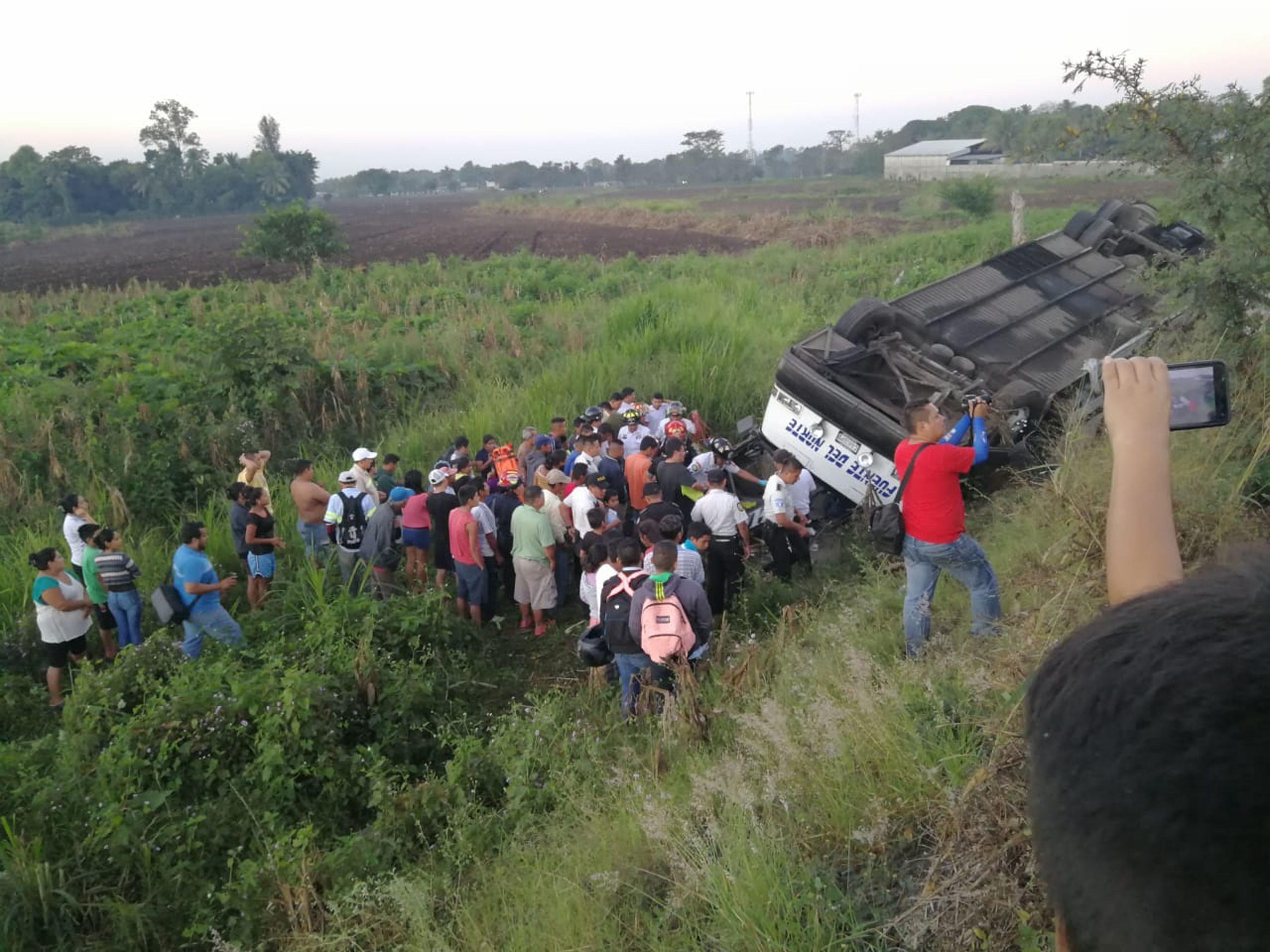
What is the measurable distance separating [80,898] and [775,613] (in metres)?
4.65

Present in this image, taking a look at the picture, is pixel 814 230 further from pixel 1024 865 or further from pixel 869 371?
pixel 1024 865

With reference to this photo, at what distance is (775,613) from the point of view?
643 centimetres

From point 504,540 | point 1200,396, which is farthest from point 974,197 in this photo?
point 1200,396

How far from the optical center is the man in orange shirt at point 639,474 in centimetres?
741

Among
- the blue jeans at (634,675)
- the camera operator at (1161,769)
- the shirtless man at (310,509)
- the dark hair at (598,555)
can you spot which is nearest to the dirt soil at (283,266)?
the shirtless man at (310,509)

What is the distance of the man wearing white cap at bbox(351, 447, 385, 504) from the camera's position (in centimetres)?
717

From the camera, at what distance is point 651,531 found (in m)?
5.41

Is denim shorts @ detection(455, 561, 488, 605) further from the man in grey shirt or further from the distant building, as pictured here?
the distant building

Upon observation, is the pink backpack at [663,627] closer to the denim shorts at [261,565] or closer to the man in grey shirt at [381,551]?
the man in grey shirt at [381,551]

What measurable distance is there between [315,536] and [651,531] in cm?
365

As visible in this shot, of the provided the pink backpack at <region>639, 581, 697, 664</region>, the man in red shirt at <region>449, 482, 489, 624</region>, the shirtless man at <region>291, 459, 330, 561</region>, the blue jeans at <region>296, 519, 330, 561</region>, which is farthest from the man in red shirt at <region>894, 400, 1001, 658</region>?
the blue jeans at <region>296, 519, 330, 561</region>

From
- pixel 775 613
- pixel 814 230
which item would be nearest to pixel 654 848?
pixel 775 613

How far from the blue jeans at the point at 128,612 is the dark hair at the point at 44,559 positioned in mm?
484

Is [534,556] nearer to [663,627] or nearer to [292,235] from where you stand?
[663,627]
